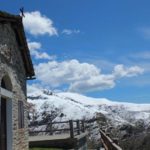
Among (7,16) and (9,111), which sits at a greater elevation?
(7,16)

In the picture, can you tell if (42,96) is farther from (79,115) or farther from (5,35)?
(5,35)

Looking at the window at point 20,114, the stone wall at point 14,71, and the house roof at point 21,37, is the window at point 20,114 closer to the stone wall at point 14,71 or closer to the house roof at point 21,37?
the stone wall at point 14,71

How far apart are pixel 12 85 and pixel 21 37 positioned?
244cm

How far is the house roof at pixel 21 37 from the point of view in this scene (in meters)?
18.5

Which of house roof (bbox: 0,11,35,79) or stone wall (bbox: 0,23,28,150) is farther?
house roof (bbox: 0,11,35,79)

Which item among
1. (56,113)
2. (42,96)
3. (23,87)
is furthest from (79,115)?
(23,87)

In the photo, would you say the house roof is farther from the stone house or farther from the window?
the window

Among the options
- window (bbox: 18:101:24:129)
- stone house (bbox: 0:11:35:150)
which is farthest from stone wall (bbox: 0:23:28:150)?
window (bbox: 18:101:24:129)

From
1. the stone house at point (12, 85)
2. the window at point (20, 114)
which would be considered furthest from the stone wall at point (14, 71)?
the window at point (20, 114)

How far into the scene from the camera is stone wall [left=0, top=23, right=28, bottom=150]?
1828cm

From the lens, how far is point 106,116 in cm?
4900

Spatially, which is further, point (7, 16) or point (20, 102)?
point (20, 102)

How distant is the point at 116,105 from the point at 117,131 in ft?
57.6

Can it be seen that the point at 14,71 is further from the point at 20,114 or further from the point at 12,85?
the point at 20,114
